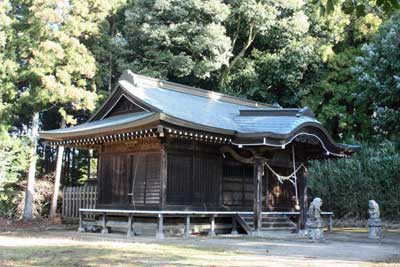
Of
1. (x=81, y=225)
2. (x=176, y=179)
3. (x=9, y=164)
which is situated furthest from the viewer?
(x=9, y=164)

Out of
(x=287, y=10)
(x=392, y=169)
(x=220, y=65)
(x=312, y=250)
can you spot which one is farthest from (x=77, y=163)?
(x=312, y=250)

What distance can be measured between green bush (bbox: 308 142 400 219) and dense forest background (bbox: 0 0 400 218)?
0.05m

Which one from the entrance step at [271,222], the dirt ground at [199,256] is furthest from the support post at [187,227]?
the dirt ground at [199,256]

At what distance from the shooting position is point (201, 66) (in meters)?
26.7

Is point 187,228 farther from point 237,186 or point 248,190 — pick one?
point 248,190

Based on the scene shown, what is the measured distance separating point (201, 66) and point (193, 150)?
11.6 m

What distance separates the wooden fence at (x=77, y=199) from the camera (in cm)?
2052

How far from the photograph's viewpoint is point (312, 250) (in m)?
11.0

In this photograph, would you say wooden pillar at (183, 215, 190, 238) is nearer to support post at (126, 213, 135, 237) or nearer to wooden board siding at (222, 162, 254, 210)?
support post at (126, 213, 135, 237)

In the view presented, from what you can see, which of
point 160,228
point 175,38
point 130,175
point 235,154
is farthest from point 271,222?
point 175,38

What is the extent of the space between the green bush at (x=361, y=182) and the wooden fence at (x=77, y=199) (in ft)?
37.2

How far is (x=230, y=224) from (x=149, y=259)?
27.3ft

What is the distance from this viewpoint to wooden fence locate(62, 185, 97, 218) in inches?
808

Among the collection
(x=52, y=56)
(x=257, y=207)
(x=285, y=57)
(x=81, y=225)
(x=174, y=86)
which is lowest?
(x=81, y=225)
